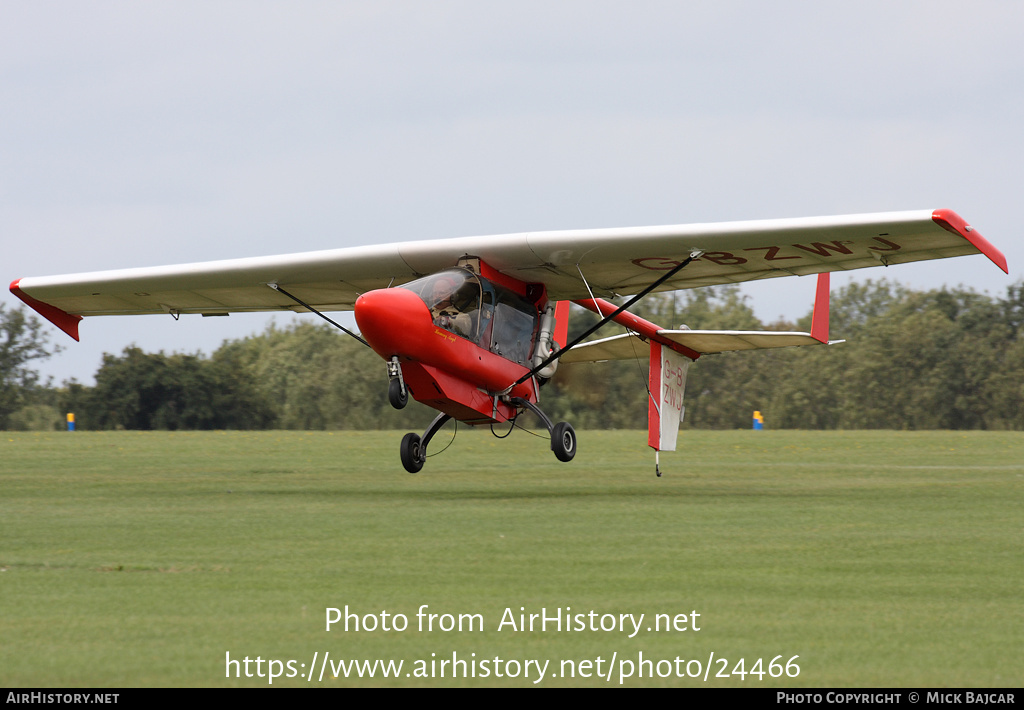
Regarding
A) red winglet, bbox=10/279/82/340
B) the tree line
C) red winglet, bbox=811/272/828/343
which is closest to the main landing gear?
red winglet, bbox=811/272/828/343

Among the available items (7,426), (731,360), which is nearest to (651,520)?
(7,426)

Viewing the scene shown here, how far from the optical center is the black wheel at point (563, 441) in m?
16.8

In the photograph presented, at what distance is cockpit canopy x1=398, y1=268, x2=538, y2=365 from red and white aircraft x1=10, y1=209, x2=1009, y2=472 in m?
0.03

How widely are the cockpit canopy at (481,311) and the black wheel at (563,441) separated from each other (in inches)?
41.3

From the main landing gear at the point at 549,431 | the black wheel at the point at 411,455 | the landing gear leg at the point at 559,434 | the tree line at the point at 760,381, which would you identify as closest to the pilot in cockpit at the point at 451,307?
the main landing gear at the point at 549,431

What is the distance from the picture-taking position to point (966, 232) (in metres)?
13.3

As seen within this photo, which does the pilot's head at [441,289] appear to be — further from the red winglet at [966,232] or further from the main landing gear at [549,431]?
the red winglet at [966,232]

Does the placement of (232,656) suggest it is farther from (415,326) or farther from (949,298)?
(949,298)

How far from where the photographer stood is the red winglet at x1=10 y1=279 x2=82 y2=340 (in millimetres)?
20406

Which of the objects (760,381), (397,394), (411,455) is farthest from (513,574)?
(760,381)

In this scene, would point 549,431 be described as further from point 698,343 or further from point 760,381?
point 760,381

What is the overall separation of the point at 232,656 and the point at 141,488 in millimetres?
11522

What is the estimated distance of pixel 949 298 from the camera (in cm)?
8994

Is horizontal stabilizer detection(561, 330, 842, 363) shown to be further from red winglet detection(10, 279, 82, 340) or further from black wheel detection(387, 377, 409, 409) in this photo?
red winglet detection(10, 279, 82, 340)
